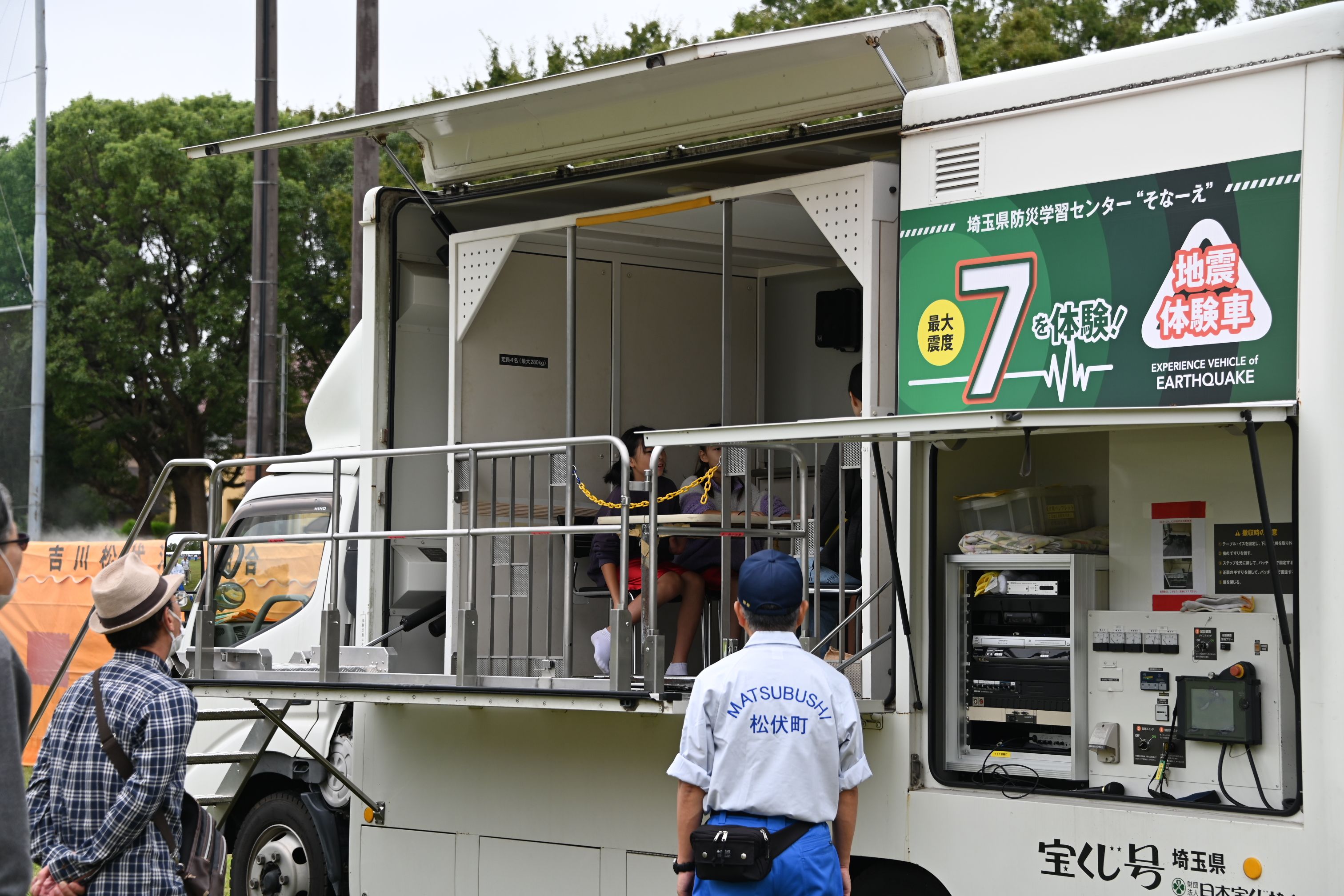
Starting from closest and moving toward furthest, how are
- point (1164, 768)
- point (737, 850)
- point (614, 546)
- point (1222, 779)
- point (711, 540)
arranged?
point (737, 850)
point (1222, 779)
point (1164, 768)
point (614, 546)
point (711, 540)

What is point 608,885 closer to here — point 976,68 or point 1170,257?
point 1170,257

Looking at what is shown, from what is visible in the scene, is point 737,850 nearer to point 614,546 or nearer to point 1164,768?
point 1164,768

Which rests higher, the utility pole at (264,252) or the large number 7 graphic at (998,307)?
the utility pole at (264,252)

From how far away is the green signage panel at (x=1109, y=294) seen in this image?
15.8 feet

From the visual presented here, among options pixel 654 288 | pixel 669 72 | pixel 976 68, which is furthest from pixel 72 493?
pixel 669 72

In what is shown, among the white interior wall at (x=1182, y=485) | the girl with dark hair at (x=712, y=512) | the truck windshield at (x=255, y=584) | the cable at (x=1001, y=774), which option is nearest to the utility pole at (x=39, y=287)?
the truck windshield at (x=255, y=584)

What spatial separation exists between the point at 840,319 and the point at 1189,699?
3.94m

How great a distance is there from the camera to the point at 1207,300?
4914 millimetres

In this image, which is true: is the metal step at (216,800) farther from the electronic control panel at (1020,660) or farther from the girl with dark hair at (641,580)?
the electronic control panel at (1020,660)

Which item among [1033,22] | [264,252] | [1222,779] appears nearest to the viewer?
[1222,779]

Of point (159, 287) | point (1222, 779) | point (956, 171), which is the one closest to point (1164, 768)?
point (1222, 779)

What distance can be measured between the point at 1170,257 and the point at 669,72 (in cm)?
220

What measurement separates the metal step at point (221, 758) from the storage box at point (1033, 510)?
12.9 feet

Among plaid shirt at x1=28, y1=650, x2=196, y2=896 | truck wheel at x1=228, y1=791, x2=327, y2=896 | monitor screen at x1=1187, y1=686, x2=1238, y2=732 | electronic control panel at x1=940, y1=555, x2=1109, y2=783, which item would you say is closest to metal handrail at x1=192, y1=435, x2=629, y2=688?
truck wheel at x1=228, y1=791, x2=327, y2=896
